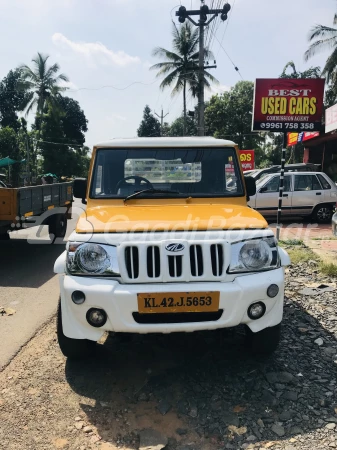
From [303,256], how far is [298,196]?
223 inches

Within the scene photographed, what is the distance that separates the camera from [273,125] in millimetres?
8500

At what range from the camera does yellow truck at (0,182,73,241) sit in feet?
22.4

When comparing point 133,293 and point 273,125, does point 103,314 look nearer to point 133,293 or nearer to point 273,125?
point 133,293

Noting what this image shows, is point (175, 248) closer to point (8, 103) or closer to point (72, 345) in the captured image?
point (72, 345)

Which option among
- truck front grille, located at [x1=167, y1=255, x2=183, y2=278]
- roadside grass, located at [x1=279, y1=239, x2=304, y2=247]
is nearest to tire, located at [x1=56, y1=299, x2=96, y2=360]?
truck front grille, located at [x1=167, y1=255, x2=183, y2=278]

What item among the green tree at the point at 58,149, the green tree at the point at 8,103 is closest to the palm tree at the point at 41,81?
the green tree at the point at 58,149

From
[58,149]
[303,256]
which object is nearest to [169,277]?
[303,256]

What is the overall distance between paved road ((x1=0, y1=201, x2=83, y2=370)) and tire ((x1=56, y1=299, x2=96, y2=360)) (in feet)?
2.12

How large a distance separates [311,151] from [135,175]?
22960 millimetres

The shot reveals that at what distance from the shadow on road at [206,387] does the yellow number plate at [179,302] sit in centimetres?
70

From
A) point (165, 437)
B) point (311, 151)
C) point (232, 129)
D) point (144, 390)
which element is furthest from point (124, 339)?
point (232, 129)

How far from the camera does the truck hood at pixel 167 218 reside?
307cm

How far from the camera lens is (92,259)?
3002mm

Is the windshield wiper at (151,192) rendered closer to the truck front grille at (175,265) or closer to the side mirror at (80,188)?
the side mirror at (80,188)
